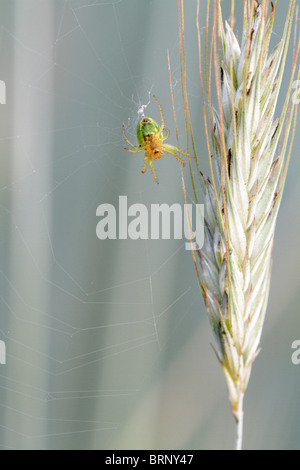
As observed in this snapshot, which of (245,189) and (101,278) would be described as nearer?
(245,189)

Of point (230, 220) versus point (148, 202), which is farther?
point (148, 202)

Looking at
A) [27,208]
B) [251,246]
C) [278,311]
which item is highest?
[27,208]

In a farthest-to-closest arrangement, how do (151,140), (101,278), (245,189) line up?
(151,140), (101,278), (245,189)

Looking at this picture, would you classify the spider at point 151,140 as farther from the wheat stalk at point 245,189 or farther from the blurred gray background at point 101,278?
the wheat stalk at point 245,189

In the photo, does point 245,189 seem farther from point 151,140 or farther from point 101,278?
point 151,140

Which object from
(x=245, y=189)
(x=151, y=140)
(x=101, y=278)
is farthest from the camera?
(x=151, y=140)

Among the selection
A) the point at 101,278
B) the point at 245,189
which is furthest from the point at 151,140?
the point at 245,189

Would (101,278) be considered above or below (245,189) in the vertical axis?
below

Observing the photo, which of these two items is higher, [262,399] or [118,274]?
[118,274]
